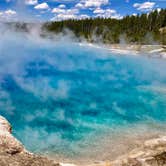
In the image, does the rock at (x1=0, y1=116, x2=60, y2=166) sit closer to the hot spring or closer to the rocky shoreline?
the rocky shoreline

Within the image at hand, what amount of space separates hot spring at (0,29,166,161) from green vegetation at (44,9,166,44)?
36.4 meters

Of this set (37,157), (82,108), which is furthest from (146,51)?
(37,157)

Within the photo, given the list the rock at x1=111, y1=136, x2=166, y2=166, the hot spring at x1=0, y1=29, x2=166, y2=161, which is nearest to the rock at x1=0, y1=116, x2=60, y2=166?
the rock at x1=111, y1=136, x2=166, y2=166

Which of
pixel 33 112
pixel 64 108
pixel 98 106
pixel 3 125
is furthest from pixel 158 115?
pixel 3 125

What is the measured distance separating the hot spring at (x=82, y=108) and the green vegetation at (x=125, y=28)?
119 feet

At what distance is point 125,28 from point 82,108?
7055 cm

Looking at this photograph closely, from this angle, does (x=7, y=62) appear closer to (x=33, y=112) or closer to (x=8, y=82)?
(x=8, y=82)

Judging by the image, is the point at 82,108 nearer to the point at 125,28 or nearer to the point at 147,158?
the point at 147,158

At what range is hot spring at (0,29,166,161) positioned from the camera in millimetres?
17094

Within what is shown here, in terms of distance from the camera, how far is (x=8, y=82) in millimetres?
33781

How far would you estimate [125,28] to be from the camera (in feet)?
298

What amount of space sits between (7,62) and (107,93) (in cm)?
2519

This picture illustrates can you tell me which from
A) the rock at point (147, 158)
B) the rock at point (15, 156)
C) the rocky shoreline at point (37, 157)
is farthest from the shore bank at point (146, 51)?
the rock at point (15, 156)

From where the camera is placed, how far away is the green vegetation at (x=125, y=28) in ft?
261
